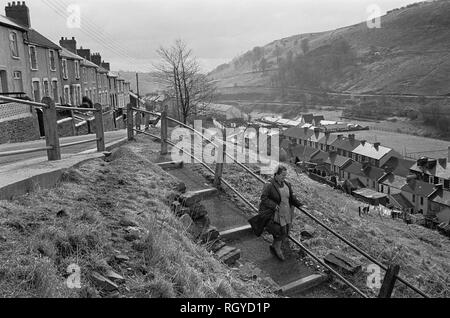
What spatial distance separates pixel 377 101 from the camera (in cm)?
11431

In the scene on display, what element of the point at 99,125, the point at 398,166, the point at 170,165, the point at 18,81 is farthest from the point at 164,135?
the point at 398,166

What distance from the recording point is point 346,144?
209ft

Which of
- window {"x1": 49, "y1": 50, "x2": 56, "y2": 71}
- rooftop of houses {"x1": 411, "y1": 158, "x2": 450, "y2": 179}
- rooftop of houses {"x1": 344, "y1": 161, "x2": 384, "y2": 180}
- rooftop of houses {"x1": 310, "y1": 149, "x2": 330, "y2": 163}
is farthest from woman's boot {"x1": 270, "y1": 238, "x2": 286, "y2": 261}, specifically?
rooftop of houses {"x1": 310, "y1": 149, "x2": 330, "y2": 163}

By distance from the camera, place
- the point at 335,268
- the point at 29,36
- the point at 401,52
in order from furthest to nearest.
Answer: the point at 401,52, the point at 29,36, the point at 335,268

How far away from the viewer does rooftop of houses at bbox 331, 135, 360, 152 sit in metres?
62.6

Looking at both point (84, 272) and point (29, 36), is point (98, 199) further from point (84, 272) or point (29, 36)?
point (29, 36)

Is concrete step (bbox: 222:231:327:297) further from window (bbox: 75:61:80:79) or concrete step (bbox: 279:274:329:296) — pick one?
window (bbox: 75:61:80:79)

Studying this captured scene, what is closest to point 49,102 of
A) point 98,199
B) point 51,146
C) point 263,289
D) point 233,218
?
point 51,146

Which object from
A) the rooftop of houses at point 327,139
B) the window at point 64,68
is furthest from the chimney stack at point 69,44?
the rooftop of houses at point 327,139

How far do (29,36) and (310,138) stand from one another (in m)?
55.2

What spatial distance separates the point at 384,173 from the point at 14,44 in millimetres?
43043

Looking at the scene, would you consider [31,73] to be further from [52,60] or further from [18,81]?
[52,60]

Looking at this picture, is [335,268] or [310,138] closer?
[335,268]

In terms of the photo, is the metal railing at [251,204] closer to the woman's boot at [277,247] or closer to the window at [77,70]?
the woman's boot at [277,247]
